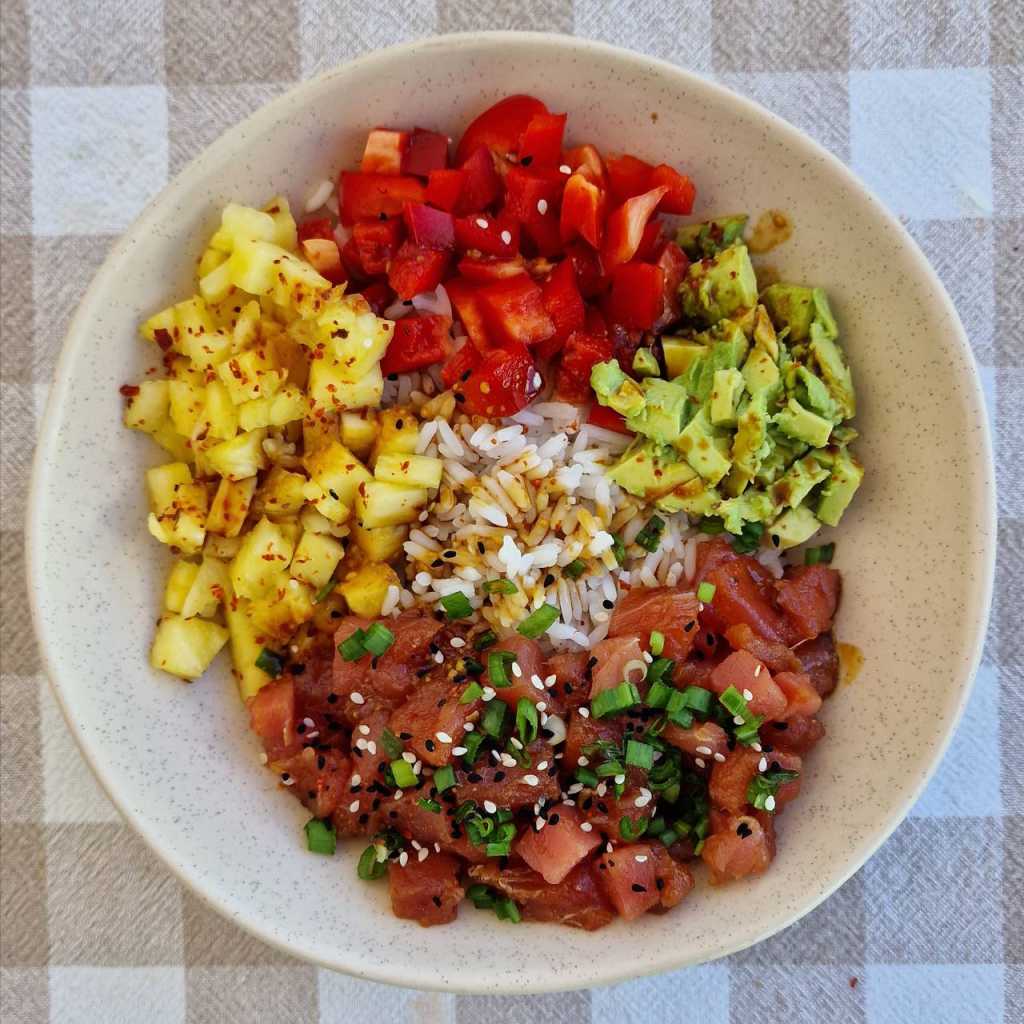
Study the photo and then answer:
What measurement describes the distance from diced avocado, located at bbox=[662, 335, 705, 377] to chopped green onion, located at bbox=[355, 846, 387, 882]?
47.4 inches

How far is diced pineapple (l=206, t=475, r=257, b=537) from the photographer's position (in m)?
2.02

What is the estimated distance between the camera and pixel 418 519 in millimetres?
2086

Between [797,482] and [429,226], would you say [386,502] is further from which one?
[797,482]

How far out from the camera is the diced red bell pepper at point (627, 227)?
1965 mm

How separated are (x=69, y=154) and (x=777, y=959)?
262cm

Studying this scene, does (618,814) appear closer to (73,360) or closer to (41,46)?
(73,360)

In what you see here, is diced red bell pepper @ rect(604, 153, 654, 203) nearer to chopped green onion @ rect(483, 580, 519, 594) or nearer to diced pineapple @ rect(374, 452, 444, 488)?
diced pineapple @ rect(374, 452, 444, 488)

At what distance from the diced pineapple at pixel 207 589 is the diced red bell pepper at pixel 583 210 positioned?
1.03 metres

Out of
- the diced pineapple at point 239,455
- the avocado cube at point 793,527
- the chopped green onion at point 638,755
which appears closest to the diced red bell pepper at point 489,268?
the diced pineapple at point 239,455

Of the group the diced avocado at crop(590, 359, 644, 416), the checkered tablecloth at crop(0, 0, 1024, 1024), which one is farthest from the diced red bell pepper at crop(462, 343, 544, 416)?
the checkered tablecloth at crop(0, 0, 1024, 1024)

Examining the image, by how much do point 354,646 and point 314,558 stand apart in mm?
204

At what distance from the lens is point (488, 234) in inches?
79.5

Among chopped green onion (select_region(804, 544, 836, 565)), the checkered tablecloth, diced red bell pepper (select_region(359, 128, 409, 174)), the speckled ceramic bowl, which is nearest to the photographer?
the speckled ceramic bowl

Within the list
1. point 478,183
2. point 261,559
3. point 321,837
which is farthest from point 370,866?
point 478,183
